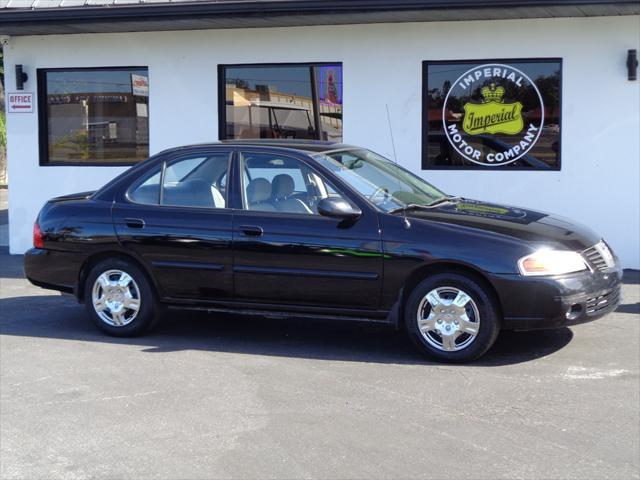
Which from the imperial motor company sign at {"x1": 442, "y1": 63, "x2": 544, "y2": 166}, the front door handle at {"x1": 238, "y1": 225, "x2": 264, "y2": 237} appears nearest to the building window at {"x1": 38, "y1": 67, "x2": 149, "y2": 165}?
the imperial motor company sign at {"x1": 442, "y1": 63, "x2": 544, "y2": 166}

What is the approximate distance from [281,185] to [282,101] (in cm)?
460

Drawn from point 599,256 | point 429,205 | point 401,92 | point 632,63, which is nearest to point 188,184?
point 429,205

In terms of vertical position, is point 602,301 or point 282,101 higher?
point 282,101

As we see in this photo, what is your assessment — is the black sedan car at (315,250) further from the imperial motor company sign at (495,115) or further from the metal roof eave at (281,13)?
the imperial motor company sign at (495,115)

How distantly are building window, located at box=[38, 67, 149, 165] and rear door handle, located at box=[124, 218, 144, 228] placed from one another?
15.8 feet

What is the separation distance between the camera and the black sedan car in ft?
21.6

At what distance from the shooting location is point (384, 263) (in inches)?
268

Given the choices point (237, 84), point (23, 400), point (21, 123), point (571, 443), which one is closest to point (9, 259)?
point (21, 123)

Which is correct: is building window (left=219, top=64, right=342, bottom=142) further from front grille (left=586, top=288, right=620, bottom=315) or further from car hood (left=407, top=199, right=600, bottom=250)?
front grille (left=586, top=288, right=620, bottom=315)

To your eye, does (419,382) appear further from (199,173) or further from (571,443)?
(199,173)

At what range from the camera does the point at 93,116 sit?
12.5 meters

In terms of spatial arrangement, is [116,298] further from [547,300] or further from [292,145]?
[547,300]

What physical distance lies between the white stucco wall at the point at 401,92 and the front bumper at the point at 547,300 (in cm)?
422

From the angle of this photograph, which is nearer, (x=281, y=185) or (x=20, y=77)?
(x=281, y=185)
